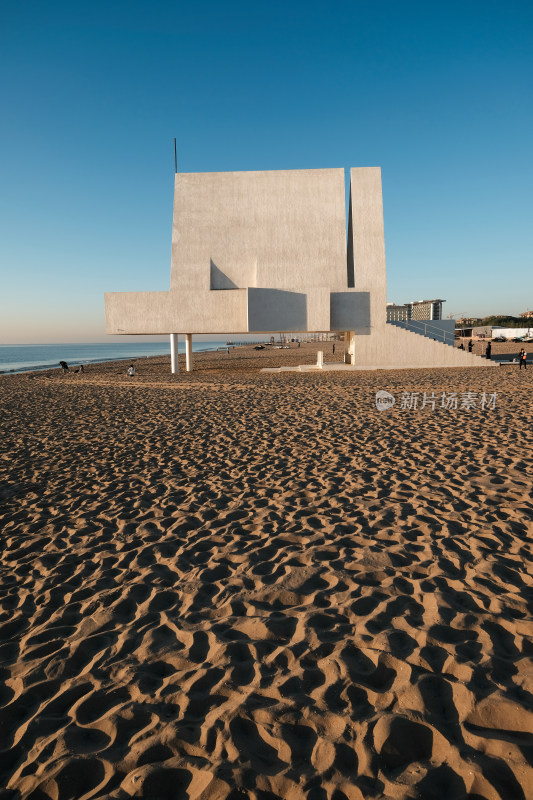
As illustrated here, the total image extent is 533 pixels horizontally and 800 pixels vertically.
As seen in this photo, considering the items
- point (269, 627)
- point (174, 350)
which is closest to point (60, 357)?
point (174, 350)

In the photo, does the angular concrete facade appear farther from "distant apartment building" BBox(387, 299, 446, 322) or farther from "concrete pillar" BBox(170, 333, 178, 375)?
"distant apartment building" BBox(387, 299, 446, 322)

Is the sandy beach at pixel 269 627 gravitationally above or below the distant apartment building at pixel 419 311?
below

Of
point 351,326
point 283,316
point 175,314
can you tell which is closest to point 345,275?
point 351,326

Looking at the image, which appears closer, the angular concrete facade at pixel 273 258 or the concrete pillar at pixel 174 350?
the angular concrete facade at pixel 273 258

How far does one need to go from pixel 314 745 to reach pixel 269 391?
15648mm

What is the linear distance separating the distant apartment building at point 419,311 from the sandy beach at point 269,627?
26366mm

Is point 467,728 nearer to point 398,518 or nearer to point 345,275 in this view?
point 398,518

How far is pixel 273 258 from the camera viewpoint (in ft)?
86.9

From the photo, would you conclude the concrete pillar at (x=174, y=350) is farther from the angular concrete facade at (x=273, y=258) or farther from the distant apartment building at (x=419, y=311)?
the distant apartment building at (x=419, y=311)

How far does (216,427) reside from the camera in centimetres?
1089

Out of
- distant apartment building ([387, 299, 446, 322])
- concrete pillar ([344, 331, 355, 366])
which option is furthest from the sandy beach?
distant apartment building ([387, 299, 446, 322])

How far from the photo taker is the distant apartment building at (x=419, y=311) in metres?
32.0

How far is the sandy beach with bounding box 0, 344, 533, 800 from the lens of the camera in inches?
90.0

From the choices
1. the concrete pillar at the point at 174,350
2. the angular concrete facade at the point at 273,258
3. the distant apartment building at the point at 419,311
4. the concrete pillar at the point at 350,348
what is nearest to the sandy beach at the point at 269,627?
the angular concrete facade at the point at 273,258
